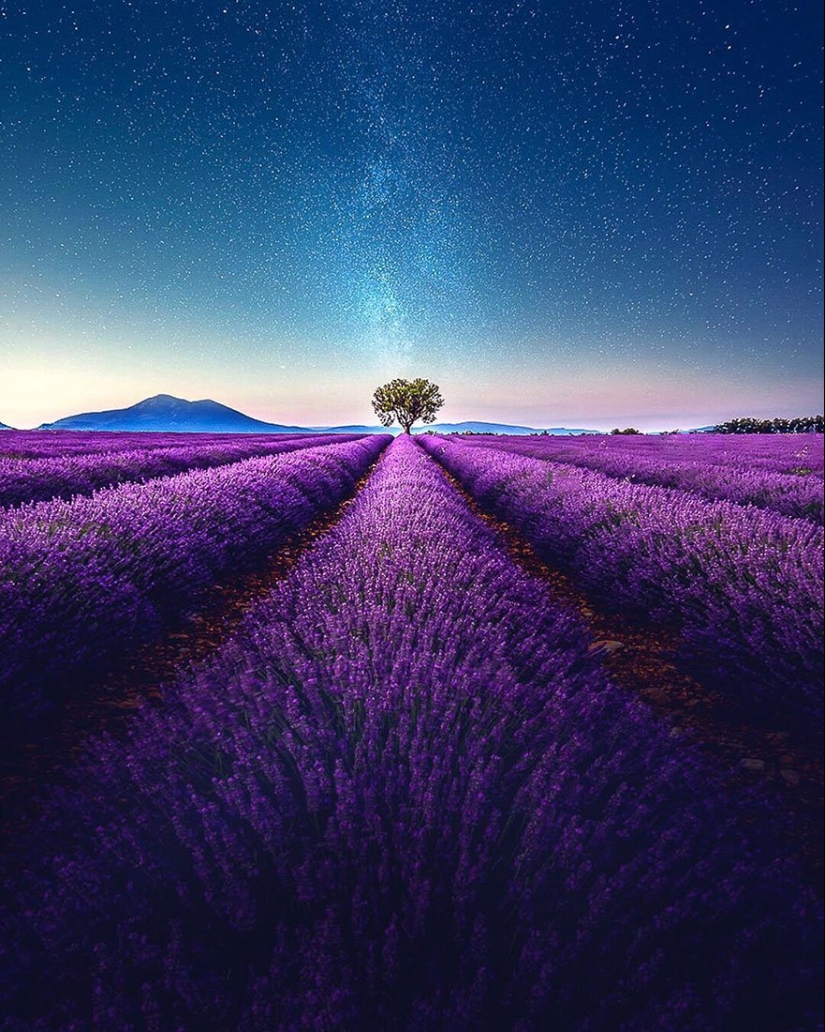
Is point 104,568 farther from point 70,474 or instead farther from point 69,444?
point 69,444

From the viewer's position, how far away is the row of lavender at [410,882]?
780 mm

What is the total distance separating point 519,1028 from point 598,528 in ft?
12.6

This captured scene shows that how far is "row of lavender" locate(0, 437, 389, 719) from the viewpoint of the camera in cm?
222

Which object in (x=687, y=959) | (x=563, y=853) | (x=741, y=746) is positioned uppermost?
(x=563, y=853)

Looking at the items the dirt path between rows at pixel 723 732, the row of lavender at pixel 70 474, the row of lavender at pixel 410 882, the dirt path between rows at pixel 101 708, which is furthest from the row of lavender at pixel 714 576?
the row of lavender at pixel 70 474

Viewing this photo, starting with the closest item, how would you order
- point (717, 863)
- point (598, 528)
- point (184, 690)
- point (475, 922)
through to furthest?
point (475, 922) < point (717, 863) < point (184, 690) < point (598, 528)

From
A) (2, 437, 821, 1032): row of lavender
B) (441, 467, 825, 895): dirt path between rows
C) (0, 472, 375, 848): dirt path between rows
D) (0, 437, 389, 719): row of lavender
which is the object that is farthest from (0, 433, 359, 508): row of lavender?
(441, 467, 825, 895): dirt path between rows

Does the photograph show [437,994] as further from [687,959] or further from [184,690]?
[184,690]

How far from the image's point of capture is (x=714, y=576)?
2725mm

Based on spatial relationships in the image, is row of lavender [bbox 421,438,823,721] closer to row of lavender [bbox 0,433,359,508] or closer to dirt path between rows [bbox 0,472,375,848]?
dirt path between rows [bbox 0,472,375,848]

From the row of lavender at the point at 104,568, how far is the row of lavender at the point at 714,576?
283cm

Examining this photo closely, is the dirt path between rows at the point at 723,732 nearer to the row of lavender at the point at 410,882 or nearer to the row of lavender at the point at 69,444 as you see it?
the row of lavender at the point at 410,882

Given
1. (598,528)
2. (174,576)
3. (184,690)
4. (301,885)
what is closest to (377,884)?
(301,885)

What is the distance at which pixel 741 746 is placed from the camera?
1.84 m
